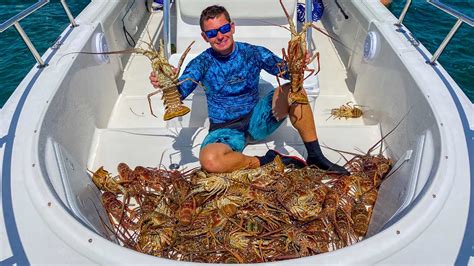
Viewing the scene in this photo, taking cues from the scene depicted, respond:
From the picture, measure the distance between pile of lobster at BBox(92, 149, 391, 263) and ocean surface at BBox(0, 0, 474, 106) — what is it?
3906 millimetres

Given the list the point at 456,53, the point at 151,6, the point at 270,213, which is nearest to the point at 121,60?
the point at 151,6

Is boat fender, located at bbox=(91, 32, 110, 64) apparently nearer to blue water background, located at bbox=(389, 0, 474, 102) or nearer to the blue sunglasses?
the blue sunglasses

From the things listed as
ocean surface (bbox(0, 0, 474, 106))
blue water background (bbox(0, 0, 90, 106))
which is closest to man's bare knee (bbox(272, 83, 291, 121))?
ocean surface (bbox(0, 0, 474, 106))

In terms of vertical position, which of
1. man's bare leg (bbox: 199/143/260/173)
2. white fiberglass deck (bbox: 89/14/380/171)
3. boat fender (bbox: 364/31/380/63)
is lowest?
white fiberglass deck (bbox: 89/14/380/171)

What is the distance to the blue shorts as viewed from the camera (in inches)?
122

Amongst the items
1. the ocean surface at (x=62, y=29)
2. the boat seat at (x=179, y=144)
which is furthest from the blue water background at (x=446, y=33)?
the boat seat at (x=179, y=144)

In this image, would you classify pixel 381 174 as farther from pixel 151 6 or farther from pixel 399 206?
pixel 151 6

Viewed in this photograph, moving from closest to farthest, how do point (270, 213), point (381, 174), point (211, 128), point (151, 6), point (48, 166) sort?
1. point (48, 166)
2. point (270, 213)
3. point (381, 174)
4. point (211, 128)
5. point (151, 6)

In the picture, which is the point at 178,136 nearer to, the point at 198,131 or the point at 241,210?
the point at 198,131

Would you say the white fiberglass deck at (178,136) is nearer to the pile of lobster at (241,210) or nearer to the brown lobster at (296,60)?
the pile of lobster at (241,210)

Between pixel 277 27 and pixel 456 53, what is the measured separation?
4.10 meters

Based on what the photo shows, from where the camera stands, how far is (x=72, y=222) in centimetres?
195

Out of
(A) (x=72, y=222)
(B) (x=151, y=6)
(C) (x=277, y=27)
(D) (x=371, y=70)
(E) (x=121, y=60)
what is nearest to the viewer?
(A) (x=72, y=222)

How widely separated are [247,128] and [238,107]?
0.60 feet
